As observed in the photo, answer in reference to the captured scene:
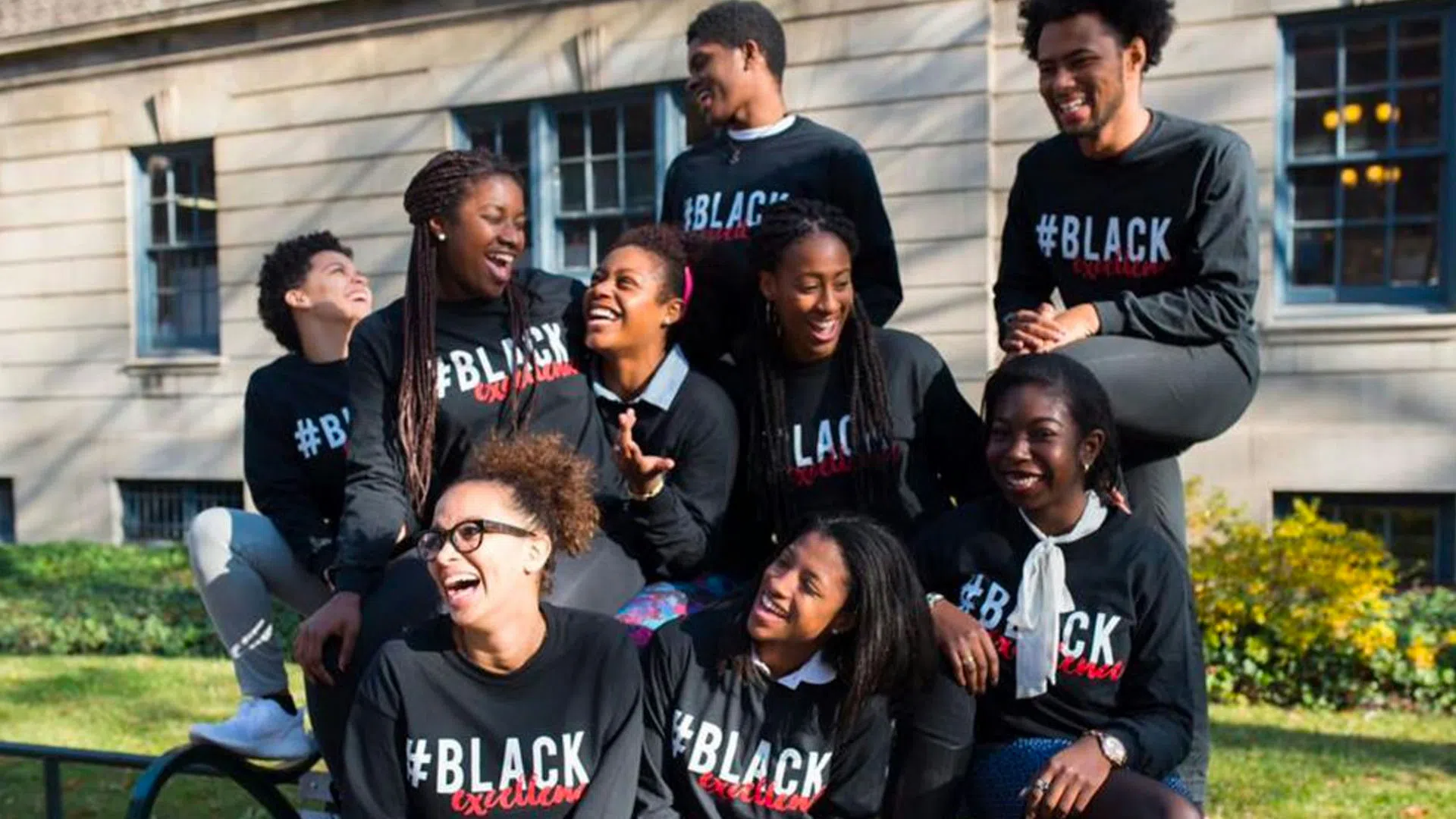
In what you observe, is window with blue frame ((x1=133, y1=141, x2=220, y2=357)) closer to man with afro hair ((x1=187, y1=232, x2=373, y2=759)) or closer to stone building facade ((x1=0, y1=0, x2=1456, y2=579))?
stone building facade ((x1=0, y1=0, x2=1456, y2=579))

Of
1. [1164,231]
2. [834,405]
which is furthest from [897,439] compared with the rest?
[1164,231]

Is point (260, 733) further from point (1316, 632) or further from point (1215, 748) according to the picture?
point (1316, 632)

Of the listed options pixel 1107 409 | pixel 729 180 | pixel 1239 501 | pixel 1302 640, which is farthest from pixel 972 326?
pixel 1107 409

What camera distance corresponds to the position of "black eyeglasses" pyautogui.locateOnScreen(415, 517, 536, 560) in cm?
275

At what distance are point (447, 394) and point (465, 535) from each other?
0.59 metres

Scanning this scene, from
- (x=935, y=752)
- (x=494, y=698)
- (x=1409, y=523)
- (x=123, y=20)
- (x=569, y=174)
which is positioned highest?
(x=123, y=20)

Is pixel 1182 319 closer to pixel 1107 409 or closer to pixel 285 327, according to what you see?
pixel 1107 409

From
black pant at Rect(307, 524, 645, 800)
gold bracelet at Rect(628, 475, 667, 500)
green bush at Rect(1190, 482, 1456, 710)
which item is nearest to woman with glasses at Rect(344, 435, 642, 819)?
black pant at Rect(307, 524, 645, 800)

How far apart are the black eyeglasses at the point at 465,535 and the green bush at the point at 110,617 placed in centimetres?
587

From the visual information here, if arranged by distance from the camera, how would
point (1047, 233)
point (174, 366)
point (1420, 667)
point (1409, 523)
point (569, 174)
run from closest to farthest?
point (1047, 233) → point (1420, 667) → point (1409, 523) → point (569, 174) → point (174, 366)

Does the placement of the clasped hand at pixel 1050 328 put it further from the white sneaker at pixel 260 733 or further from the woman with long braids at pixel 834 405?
the white sneaker at pixel 260 733

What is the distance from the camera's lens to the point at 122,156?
1384 centimetres

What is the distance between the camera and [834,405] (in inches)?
128

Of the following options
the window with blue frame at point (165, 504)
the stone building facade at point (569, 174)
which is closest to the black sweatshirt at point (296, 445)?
the stone building facade at point (569, 174)
